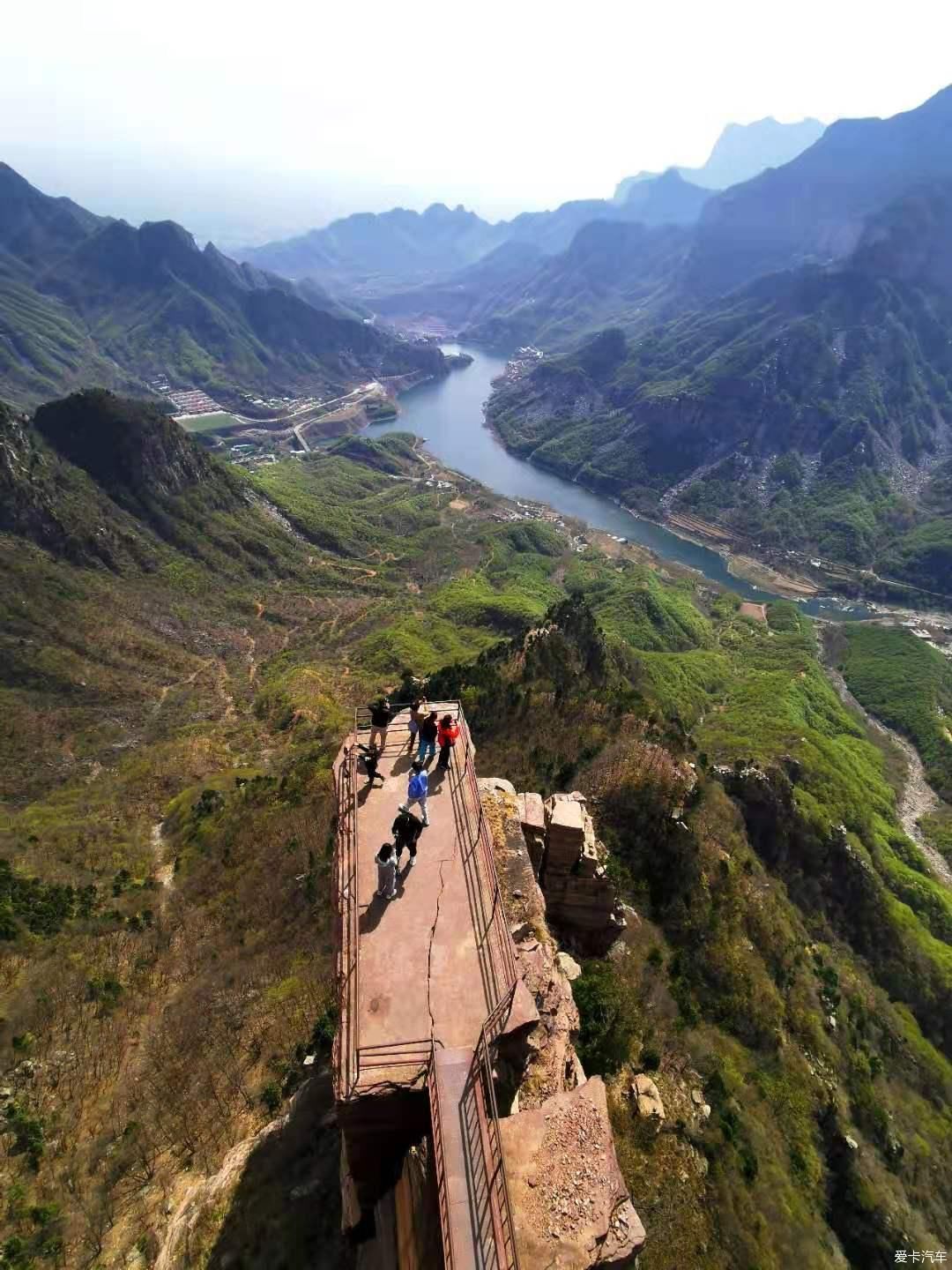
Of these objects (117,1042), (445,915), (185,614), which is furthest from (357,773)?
(185,614)

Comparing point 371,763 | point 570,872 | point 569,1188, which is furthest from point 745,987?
point 371,763

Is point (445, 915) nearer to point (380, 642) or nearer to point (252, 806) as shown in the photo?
point (252, 806)

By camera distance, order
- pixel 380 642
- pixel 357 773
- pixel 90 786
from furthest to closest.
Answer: pixel 380 642 → pixel 90 786 → pixel 357 773

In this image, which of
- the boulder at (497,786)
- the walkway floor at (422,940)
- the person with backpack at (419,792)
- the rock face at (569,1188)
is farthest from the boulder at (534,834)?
the rock face at (569,1188)

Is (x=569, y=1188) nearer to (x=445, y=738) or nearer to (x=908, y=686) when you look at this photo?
(x=445, y=738)

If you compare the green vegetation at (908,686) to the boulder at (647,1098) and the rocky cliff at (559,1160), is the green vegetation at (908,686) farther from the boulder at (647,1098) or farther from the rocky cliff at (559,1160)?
the rocky cliff at (559,1160)

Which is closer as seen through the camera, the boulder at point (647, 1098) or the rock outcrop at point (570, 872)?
the boulder at point (647, 1098)

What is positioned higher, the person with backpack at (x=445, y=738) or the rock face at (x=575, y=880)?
the person with backpack at (x=445, y=738)
